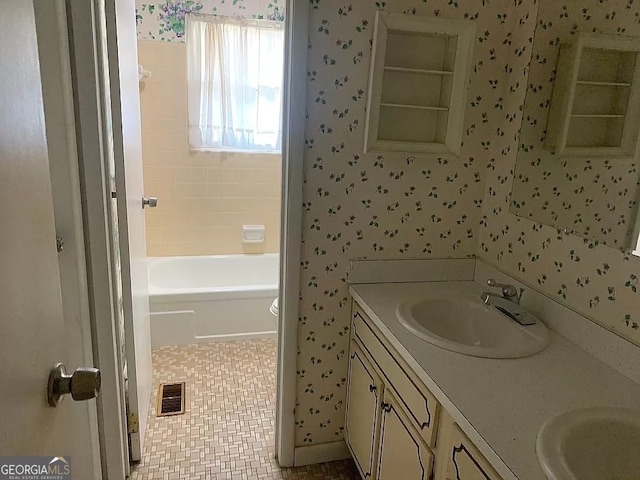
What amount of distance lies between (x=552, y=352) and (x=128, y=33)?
6.37 ft

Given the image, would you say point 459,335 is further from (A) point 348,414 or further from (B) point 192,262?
(B) point 192,262

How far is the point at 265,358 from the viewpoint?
2.94 m

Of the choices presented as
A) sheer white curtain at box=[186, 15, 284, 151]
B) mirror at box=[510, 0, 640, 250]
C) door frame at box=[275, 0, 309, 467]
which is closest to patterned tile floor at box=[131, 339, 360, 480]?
door frame at box=[275, 0, 309, 467]

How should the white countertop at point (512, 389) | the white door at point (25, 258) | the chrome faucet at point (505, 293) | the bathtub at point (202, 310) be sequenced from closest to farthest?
1. the white door at point (25, 258)
2. the white countertop at point (512, 389)
3. the chrome faucet at point (505, 293)
4. the bathtub at point (202, 310)

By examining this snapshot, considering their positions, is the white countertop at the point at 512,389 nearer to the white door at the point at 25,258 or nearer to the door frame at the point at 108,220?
the door frame at the point at 108,220

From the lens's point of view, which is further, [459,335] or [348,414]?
[348,414]

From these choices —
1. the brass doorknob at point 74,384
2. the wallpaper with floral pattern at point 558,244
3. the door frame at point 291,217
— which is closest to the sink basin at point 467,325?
the wallpaper with floral pattern at point 558,244

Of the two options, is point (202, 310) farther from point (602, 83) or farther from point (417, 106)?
point (602, 83)

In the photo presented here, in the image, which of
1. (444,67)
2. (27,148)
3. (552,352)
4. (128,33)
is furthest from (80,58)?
(552,352)

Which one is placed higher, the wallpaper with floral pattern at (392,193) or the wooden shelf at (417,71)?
the wooden shelf at (417,71)

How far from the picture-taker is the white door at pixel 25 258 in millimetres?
586

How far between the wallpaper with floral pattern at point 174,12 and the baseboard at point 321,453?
8.88ft

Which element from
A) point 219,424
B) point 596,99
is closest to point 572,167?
point 596,99

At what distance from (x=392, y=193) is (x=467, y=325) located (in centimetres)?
56
